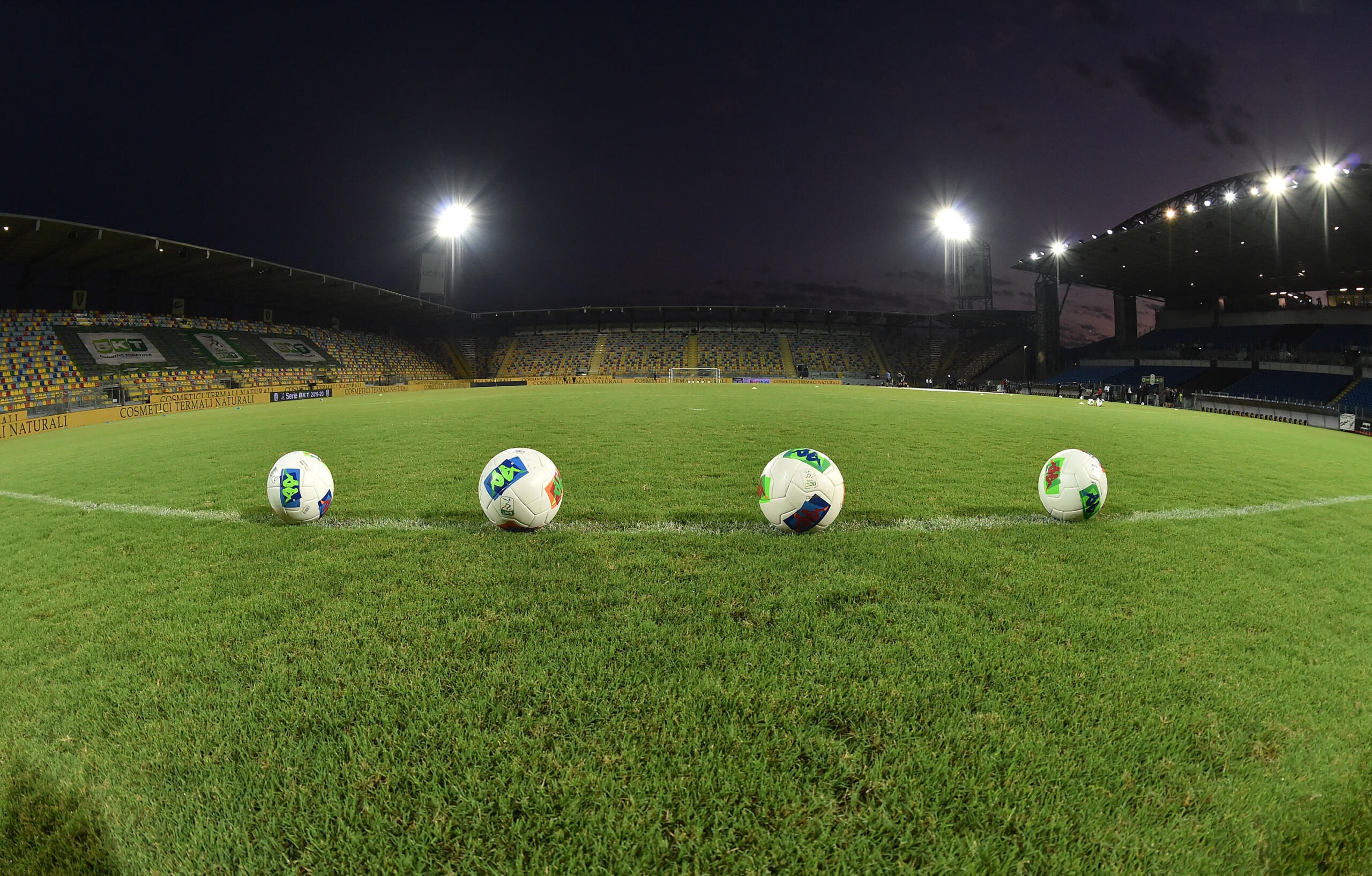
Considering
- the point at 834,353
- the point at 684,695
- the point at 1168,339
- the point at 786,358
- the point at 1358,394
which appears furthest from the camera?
the point at 834,353

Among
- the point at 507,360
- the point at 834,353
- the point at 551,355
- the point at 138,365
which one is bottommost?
the point at 138,365

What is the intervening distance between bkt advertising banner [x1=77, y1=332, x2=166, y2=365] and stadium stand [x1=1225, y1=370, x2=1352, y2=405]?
6026 centimetres

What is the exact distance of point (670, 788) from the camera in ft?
5.79

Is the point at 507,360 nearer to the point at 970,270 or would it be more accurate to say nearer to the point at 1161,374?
the point at 970,270

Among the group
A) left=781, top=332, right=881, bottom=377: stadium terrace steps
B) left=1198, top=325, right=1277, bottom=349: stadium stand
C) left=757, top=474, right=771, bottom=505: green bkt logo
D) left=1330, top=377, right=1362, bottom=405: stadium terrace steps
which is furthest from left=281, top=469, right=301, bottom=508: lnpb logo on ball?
left=1198, top=325, right=1277, bottom=349: stadium stand

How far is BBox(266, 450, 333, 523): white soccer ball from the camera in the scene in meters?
4.89

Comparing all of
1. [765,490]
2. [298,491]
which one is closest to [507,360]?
[298,491]

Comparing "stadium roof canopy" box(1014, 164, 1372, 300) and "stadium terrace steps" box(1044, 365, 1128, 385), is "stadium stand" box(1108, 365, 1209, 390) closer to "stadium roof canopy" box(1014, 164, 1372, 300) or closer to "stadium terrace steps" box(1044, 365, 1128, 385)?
"stadium terrace steps" box(1044, 365, 1128, 385)

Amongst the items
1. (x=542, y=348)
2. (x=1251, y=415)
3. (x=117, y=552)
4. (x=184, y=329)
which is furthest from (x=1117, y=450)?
(x=542, y=348)

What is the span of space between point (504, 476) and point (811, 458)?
8.68 ft

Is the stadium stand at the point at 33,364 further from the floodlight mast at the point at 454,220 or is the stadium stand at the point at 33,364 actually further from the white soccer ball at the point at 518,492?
the floodlight mast at the point at 454,220

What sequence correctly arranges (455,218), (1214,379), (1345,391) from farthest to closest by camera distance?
(455,218) → (1214,379) → (1345,391)

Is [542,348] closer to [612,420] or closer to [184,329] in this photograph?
[184,329]

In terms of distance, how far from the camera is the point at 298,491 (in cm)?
490
